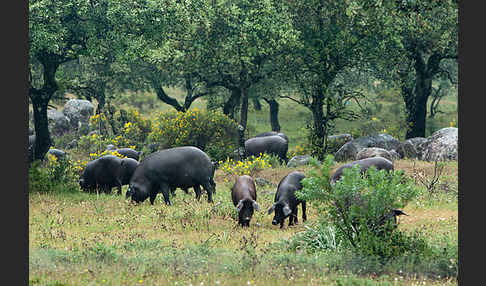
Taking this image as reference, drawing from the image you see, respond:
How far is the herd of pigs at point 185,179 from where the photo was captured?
48.5 feet

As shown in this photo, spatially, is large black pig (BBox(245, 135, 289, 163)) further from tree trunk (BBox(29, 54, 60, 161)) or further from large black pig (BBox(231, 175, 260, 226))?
large black pig (BBox(231, 175, 260, 226))

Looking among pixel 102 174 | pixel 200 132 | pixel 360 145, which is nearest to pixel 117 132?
pixel 200 132

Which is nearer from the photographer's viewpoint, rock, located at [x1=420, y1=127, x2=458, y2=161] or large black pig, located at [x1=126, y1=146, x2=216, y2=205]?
large black pig, located at [x1=126, y1=146, x2=216, y2=205]

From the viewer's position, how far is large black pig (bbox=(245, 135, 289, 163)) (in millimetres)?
30703

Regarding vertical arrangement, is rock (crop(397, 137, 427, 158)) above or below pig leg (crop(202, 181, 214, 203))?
above

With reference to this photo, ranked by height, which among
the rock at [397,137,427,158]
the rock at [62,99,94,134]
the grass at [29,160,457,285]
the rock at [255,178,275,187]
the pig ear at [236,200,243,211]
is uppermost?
the rock at [62,99,94,134]

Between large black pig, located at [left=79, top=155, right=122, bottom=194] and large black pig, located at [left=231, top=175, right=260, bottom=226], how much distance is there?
6240mm

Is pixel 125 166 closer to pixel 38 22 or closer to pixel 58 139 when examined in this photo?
pixel 38 22

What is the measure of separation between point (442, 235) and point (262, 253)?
4280 mm

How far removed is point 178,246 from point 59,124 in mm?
32005

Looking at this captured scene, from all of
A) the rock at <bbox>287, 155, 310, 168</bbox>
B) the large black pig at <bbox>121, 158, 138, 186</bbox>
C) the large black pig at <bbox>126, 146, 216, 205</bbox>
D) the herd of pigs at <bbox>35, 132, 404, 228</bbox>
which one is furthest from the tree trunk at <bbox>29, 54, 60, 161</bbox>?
the rock at <bbox>287, 155, 310, 168</bbox>

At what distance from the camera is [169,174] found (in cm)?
1827

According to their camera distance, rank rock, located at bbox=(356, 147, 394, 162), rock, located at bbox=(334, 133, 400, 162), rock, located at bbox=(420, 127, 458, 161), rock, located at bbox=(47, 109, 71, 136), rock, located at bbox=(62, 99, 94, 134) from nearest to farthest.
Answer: rock, located at bbox=(356, 147, 394, 162) < rock, located at bbox=(420, 127, 458, 161) < rock, located at bbox=(334, 133, 400, 162) < rock, located at bbox=(47, 109, 71, 136) < rock, located at bbox=(62, 99, 94, 134)

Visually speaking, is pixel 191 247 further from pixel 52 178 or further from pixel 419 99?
pixel 419 99
